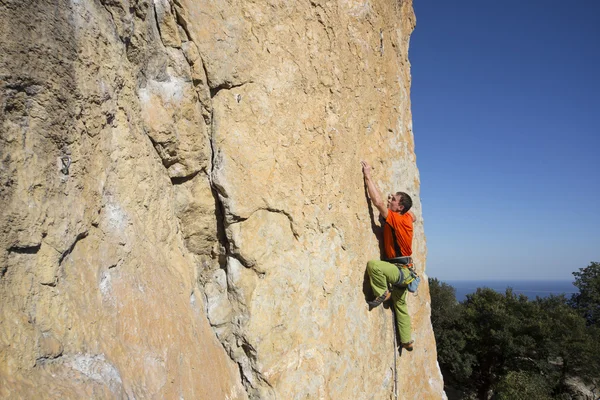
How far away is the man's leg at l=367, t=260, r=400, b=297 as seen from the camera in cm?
545

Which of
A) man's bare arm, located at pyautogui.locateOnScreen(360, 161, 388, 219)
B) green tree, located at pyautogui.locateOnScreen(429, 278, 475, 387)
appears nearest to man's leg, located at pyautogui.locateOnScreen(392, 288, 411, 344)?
man's bare arm, located at pyautogui.locateOnScreen(360, 161, 388, 219)

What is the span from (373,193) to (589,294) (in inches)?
1140

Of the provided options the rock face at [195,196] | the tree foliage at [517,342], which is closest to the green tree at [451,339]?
the tree foliage at [517,342]

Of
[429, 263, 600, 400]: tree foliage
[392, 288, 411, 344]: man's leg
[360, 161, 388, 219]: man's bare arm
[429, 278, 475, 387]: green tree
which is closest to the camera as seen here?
[360, 161, 388, 219]: man's bare arm

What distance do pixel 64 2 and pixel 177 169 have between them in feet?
5.57

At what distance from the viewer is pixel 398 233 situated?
5.73 metres

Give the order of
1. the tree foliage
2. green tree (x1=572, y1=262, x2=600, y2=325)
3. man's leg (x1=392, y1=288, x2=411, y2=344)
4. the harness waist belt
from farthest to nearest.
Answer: green tree (x1=572, y1=262, x2=600, y2=325) < the tree foliage < man's leg (x1=392, y1=288, x2=411, y2=344) < the harness waist belt

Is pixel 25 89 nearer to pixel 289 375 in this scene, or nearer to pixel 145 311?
pixel 145 311

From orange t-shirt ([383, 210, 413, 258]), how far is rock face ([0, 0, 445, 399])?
219mm

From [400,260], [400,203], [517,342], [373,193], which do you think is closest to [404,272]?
[400,260]

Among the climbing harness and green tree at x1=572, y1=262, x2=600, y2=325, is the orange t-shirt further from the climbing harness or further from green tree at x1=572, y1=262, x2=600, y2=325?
Answer: green tree at x1=572, y1=262, x2=600, y2=325

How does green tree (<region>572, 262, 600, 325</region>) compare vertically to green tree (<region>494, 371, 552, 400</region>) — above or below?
above

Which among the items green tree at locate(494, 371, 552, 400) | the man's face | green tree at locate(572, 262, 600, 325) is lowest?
green tree at locate(494, 371, 552, 400)

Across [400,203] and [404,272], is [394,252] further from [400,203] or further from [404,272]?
[400,203]
